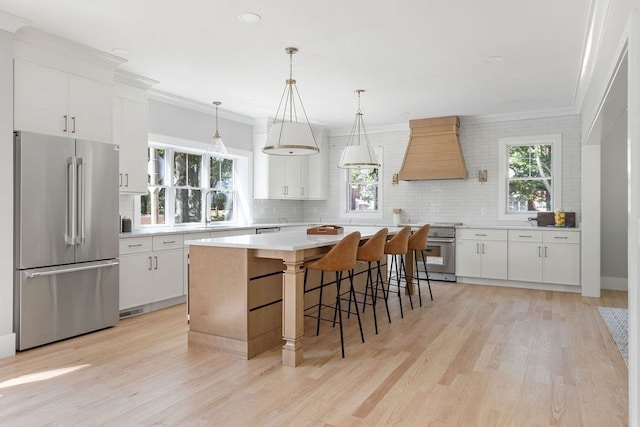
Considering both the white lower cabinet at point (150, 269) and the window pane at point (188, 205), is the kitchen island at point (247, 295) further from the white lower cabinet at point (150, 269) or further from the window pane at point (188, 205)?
the window pane at point (188, 205)

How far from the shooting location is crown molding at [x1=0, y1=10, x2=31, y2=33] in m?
3.34

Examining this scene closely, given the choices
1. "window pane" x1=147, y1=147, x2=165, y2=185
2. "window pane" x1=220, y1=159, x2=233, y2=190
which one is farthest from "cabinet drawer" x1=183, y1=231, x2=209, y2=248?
"window pane" x1=220, y1=159, x2=233, y2=190

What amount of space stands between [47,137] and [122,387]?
2.23m

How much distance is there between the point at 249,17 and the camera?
340 cm

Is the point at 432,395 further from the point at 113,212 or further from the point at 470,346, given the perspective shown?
the point at 113,212

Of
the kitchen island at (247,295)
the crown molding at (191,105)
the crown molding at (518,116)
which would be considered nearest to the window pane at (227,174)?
the crown molding at (191,105)

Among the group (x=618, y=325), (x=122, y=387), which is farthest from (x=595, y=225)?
(x=122, y=387)

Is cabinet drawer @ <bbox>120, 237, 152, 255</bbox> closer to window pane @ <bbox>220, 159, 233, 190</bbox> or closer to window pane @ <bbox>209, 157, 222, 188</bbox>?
window pane @ <bbox>209, 157, 222, 188</bbox>

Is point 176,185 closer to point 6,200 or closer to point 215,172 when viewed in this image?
point 215,172

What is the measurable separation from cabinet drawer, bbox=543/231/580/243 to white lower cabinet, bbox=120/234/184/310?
4.87 m

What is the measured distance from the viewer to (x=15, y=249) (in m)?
3.56

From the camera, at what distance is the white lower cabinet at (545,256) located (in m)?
5.99

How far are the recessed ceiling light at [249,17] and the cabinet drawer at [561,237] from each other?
15.9 feet

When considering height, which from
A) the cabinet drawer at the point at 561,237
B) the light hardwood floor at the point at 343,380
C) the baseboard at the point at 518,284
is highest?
the cabinet drawer at the point at 561,237
